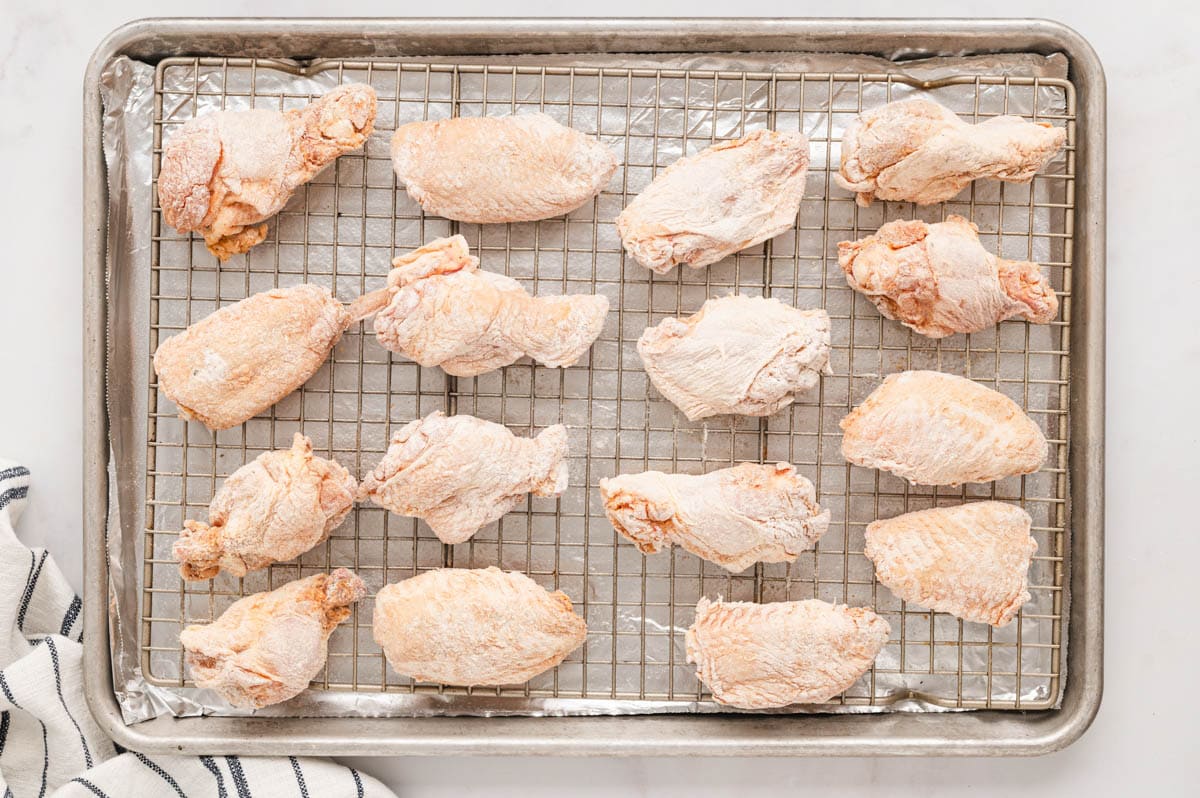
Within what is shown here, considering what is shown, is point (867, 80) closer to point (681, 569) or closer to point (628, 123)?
point (628, 123)

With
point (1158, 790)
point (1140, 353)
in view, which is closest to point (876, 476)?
point (1140, 353)

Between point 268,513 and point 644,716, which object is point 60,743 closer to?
point 268,513

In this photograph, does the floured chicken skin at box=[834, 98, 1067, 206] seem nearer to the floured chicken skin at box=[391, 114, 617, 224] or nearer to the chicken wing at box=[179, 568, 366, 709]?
the floured chicken skin at box=[391, 114, 617, 224]

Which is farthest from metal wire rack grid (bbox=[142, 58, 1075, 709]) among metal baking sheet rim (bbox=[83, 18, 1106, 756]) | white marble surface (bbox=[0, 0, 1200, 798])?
white marble surface (bbox=[0, 0, 1200, 798])

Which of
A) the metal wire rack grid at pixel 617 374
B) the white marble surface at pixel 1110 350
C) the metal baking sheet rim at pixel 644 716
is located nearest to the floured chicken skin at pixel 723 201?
the metal wire rack grid at pixel 617 374

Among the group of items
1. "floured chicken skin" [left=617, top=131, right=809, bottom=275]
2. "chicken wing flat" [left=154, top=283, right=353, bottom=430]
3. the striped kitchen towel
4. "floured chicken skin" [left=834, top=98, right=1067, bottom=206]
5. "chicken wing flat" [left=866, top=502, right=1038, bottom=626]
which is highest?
"floured chicken skin" [left=834, top=98, right=1067, bottom=206]

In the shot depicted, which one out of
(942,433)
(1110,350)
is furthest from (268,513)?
(1110,350)
